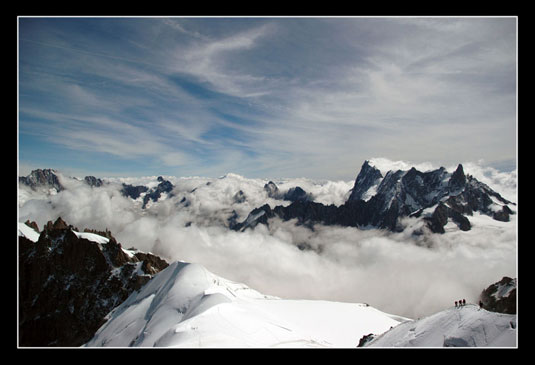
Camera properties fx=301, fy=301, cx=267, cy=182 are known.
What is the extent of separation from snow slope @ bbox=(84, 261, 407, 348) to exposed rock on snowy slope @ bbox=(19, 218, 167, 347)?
33.5 metres

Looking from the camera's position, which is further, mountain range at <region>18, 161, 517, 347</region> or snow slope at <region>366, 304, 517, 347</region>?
mountain range at <region>18, 161, 517, 347</region>

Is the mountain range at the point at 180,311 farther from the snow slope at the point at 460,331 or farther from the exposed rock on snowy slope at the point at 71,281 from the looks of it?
the exposed rock on snowy slope at the point at 71,281

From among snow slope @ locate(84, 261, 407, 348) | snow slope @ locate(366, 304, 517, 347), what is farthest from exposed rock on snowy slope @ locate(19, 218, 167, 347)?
snow slope @ locate(366, 304, 517, 347)

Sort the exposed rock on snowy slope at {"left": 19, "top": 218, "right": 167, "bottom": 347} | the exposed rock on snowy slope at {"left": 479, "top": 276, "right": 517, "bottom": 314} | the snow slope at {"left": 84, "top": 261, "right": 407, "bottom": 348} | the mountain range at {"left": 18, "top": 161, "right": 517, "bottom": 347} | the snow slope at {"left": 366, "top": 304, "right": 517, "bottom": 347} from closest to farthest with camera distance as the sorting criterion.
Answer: the snow slope at {"left": 366, "top": 304, "right": 517, "bottom": 347} → the exposed rock on snowy slope at {"left": 479, "top": 276, "right": 517, "bottom": 314} → the mountain range at {"left": 18, "top": 161, "right": 517, "bottom": 347} → the snow slope at {"left": 84, "top": 261, "right": 407, "bottom": 348} → the exposed rock on snowy slope at {"left": 19, "top": 218, "right": 167, "bottom": 347}

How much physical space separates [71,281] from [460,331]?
5812 inches

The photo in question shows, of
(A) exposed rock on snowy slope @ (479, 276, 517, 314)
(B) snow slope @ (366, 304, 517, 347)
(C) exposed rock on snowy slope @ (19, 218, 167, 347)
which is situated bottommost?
(C) exposed rock on snowy slope @ (19, 218, 167, 347)

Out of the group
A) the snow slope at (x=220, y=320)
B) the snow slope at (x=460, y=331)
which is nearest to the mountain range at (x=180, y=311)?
the snow slope at (x=460, y=331)

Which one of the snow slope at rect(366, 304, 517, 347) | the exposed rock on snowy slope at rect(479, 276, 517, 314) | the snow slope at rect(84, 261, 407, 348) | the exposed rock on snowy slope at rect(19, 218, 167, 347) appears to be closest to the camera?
the snow slope at rect(366, 304, 517, 347)

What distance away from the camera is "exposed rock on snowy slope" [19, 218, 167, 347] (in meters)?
118

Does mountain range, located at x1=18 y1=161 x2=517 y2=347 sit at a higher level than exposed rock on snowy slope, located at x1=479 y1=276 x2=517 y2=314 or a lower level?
lower

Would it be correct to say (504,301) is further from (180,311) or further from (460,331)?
(180,311)

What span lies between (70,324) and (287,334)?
4750 inches

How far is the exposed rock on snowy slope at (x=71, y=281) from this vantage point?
4638 inches

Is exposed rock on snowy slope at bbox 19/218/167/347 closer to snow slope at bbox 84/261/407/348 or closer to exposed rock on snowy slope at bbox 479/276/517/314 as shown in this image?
snow slope at bbox 84/261/407/348
